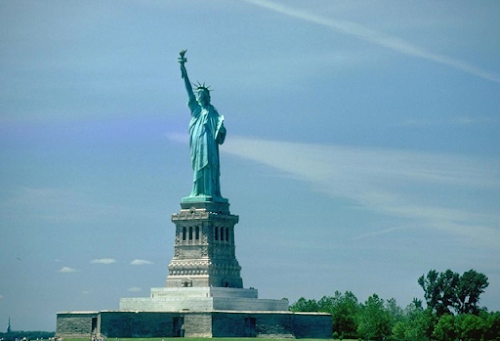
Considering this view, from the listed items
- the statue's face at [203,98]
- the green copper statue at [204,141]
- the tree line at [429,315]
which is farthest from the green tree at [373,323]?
the statue's face at [203,98]

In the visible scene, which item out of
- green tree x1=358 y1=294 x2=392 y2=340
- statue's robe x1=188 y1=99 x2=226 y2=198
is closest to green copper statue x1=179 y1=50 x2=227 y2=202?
statue's robe x1=188 y1=99 x2=226 y2=198

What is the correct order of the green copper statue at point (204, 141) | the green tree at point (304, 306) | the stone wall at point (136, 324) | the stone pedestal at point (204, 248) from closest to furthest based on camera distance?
the stone wall at point (136, 324), the stone pedestal at point (204, 248), the green copper statue at point (204, 141), the green tree at point (304, 306)

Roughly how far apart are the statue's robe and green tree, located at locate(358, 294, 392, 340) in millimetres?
16692

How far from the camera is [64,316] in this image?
96125 mm

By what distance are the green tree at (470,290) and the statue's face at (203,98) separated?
31.2 metres

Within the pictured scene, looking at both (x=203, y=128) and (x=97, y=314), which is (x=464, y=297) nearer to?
(x=203, y=128)

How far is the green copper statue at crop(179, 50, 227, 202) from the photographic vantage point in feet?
338

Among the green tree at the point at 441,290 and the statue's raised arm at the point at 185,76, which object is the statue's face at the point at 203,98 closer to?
the statue's raised arm at the point at 185,76

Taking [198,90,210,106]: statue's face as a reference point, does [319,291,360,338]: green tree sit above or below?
below

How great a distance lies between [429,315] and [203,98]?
28.8 metres

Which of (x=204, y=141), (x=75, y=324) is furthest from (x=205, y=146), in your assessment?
(x=75, y=324)

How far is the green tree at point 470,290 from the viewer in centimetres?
11506

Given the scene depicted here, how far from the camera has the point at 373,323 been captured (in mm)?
104375

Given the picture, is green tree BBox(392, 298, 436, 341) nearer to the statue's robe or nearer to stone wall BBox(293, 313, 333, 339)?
stone wall BBox(293, 313, 333, 339)
